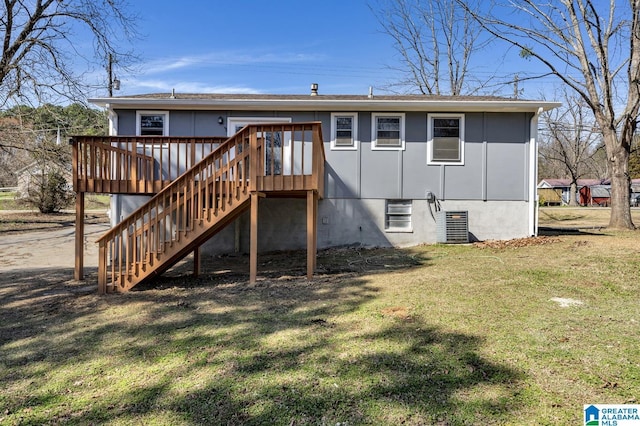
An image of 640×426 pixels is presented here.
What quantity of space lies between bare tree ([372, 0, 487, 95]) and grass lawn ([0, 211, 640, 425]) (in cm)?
1939

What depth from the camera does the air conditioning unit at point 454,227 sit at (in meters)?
9.48

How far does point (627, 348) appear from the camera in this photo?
Answer: 3.23 meters

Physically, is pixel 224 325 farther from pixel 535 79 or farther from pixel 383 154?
pixel 535 79

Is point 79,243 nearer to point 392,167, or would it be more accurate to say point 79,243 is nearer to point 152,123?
point 152,123

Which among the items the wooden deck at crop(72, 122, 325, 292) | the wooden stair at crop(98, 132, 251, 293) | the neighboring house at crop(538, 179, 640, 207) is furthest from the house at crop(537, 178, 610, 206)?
the wooden stair at crop(98, 132, 251, 293)

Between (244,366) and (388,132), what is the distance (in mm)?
7666

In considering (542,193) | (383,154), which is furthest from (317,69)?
(542,193)

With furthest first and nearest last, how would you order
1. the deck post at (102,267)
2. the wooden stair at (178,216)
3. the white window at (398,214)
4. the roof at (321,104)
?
the white window at (398,214), the roof at (321,104), the wooden stair at (178,216), the deck post at (102,267)

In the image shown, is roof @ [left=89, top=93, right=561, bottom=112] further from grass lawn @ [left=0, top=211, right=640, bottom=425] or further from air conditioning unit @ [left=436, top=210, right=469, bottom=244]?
grass lawn @ [left=0, top=211, right=640, bottom=425]

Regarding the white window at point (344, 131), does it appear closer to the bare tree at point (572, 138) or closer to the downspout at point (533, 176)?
the downspout at point (533, 176)

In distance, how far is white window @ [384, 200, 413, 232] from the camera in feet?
32.3

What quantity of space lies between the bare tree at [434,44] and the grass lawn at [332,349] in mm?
19391

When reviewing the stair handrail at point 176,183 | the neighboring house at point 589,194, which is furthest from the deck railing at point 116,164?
the neighboring house at point 589,194

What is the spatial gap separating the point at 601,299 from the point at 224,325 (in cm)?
446
